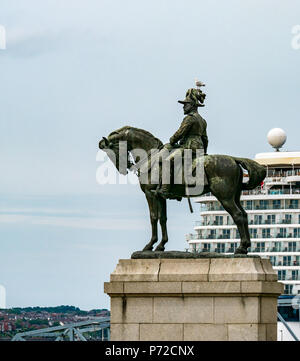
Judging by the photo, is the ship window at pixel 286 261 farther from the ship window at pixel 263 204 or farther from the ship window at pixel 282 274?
the ship window at pixel 263 204

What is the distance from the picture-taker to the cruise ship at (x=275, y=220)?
120 m

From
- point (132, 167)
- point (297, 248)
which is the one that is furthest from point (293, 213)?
point (132, 167)

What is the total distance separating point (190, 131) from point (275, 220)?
82.9 metres

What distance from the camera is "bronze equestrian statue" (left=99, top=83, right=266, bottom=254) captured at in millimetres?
38531

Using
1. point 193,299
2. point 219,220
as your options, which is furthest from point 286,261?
point 193,299

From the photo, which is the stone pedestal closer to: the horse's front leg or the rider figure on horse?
the horse's front leg

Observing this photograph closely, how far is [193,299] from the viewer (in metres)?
37.7

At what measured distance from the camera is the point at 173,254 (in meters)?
38.3

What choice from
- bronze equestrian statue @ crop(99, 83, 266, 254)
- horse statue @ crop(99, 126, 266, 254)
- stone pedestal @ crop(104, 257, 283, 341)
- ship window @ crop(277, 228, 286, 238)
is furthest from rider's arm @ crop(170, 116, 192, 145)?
ship window @ crop(277, 228, 286, 238)

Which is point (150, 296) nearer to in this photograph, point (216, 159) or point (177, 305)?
point (177, 305)

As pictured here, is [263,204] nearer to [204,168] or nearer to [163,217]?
[163,217]

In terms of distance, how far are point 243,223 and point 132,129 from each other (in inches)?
157

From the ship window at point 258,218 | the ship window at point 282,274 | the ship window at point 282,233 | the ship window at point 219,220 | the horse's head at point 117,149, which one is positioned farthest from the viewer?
the ship window at point 219,220

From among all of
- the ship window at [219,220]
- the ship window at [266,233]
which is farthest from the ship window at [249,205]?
the ship window at [219,220]
